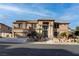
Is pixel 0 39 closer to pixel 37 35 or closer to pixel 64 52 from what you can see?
pixel 37 35

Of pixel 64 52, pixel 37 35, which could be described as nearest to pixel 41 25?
pixel 37 35

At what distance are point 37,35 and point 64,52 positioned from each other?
2.27 ft

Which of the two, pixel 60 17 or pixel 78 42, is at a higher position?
pixel 60 17

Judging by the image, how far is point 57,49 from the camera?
795 cm

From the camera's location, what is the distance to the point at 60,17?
26.0 feet

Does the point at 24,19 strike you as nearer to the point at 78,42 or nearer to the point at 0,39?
the point at 0,39

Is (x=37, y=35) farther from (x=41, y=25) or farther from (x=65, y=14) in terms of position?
(x=65, y=14)

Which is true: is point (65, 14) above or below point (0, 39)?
above

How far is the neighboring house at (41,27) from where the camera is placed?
7.91 m

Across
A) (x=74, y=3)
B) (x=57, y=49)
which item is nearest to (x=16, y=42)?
(x=57, y=49)

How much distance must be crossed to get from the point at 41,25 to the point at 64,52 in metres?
0.77

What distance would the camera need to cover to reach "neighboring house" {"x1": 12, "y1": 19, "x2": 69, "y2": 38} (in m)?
7.91

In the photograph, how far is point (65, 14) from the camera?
7891 mm

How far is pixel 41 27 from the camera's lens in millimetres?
7945
